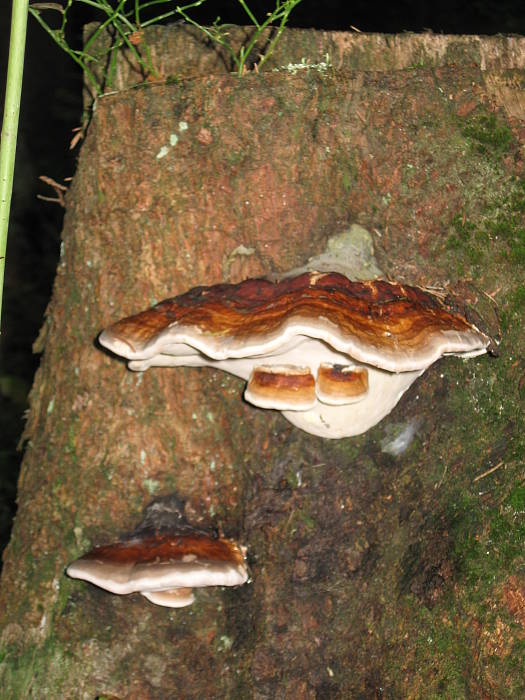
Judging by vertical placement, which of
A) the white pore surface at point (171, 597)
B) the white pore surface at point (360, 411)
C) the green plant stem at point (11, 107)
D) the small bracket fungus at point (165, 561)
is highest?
the green plant stem at point (11, 107)

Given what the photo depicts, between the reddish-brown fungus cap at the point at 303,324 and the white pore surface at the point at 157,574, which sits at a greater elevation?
the reddish-brown fungus cap at the point at 303,324

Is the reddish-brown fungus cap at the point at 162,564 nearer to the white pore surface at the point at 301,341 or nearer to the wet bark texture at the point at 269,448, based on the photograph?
the wet bark texture at the point at 269,448

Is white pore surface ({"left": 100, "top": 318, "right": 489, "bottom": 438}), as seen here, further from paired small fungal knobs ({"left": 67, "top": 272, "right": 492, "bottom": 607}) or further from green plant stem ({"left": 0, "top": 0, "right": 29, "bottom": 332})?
green plant stem ({"left": 0, "top": 0, "right": 29, "bottom": 332})

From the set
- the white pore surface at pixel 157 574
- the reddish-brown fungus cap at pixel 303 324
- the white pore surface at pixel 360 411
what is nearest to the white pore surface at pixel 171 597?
the white pore surface at pixel 157 574

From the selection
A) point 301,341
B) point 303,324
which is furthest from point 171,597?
point 303,324

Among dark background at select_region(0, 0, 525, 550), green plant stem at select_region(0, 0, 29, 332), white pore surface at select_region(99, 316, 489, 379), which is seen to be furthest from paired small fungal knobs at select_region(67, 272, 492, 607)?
dark background at select_region(0, 0, 525, 550)

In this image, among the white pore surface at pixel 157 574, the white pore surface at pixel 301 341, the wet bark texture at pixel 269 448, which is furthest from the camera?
the wet bark texture at pixel 269 448

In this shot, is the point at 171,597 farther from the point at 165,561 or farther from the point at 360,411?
the point at 360,411
